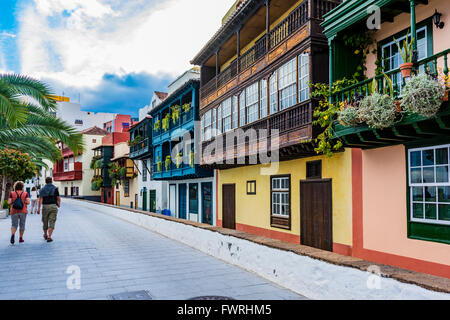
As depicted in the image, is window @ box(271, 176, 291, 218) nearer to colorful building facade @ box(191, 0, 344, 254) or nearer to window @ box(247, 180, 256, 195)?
colorful building facade @ box(191, 0, 344, 254)

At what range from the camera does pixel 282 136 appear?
1196 centimetres

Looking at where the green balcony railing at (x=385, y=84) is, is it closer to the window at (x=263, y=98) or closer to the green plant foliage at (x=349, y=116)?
the green plant foliage at (x=349, y=116)

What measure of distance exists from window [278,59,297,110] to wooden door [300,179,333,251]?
2536mm

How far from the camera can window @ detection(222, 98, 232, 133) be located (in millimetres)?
16500

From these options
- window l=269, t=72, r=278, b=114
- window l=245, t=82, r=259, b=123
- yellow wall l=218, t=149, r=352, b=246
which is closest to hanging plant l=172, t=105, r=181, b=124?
yellow wall l=218, t=149, r=352, b=246

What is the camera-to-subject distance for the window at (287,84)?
1183 cm

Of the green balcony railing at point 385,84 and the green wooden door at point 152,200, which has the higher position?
the green balcony railing at point 385,84

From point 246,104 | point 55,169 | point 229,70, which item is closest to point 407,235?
point 246,104

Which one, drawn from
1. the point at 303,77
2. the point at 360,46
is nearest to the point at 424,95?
the point at 360,46

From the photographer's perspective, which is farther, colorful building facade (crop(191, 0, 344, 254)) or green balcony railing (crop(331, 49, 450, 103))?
colorful building facade (crop(191, 0, 344, 254))

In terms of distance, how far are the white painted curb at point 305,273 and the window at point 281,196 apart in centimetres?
356

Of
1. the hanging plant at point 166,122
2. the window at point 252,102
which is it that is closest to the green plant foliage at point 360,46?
the window at point 252,102
